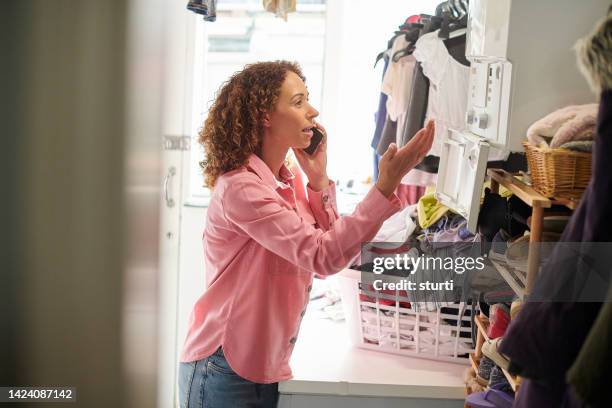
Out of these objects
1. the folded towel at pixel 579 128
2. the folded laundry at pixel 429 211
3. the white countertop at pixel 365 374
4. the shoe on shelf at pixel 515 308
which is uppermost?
the folded towel at pixel 579 128

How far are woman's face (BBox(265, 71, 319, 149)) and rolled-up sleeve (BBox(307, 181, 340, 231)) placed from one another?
13 cm

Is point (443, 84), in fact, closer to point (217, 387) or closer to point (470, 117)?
point (470, 117)

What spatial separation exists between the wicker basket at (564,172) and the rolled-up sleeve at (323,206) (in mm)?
513

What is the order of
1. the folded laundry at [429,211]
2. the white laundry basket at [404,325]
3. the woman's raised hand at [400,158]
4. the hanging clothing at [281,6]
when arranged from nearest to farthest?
the woman's raised hand at [400,158]
the white laundry basket at [404,325]
the folded laundry at [429,211]
the hanging clothing at [281,6]

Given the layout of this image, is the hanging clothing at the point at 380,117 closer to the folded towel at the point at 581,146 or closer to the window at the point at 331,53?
the window at the point at 331,53

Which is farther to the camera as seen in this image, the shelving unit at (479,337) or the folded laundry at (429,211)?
the folded laundry at (429,211)

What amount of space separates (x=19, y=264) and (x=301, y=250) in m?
0.49

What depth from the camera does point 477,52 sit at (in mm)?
1533

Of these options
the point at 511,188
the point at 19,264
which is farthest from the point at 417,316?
the point at 19,264

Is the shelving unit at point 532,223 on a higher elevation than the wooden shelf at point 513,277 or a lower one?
higher

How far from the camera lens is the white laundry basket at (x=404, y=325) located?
1807 millimetres

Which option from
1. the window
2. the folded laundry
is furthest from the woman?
the window

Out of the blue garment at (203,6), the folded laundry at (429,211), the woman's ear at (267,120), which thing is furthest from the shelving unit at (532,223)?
the blue garment at (203,6)

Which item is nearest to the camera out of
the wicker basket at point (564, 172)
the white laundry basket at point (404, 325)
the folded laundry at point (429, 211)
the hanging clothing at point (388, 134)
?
Result: the wicker basket at point (564, 172)
